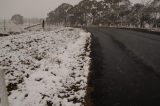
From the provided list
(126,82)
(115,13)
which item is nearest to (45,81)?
(126,82)

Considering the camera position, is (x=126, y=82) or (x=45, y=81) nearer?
(x=45, y=81)

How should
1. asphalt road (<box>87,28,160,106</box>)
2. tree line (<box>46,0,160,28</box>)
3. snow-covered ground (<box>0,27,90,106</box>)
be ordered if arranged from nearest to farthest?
snow-covered ground (<box>0,27,90,106</box>)
asphalt road (<box>87,28,160,106</box>)
tree line (<box>46,0,160,28</box>)

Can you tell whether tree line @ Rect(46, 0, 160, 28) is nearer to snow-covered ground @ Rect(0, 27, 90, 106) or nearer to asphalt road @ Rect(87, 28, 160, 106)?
asphalt road @ Rect(87, 28, 160, 106)

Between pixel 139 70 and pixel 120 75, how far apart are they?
3.17 ft

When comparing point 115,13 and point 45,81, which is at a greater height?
point 115,13

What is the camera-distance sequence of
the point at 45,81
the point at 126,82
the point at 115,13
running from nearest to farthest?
1. the point at 45,81
2. the point at 126,82
3. the point at 115,13

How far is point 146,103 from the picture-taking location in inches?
190

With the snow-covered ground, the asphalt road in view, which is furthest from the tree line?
the snow-covered ground

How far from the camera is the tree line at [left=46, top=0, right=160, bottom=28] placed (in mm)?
43219

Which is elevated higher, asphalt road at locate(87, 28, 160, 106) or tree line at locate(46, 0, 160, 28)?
tree line at locate(46, 0, 160, 28)

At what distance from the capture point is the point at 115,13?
6612 centimetres

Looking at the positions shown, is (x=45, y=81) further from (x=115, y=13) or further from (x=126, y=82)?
(x=115, y=13)

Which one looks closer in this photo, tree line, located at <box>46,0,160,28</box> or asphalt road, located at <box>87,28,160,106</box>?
asphalt road, located at <box>87,28,160,106</box>

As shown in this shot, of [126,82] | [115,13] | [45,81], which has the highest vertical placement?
[115,13]
